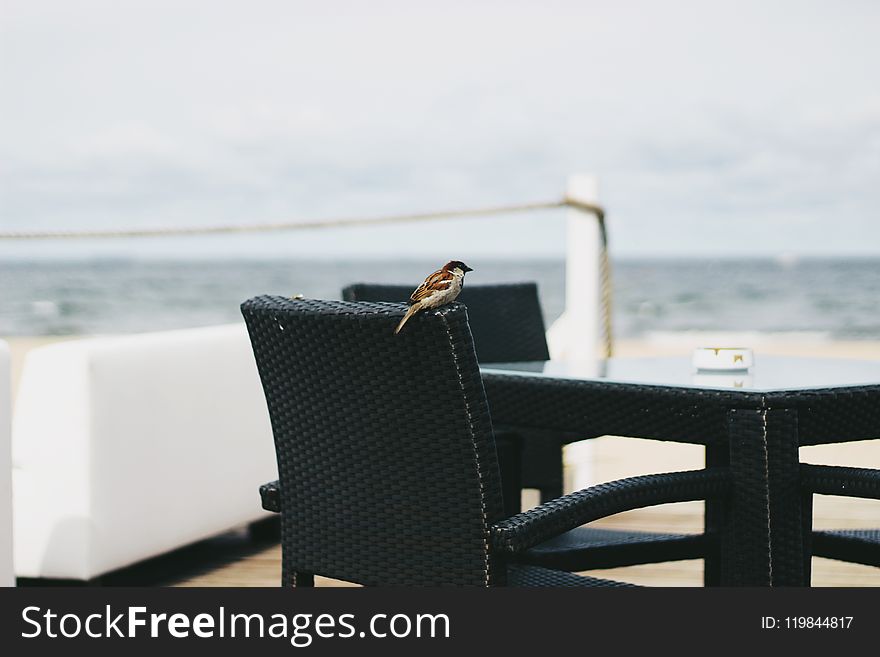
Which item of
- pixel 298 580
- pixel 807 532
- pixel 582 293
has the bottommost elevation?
pixel 298 580

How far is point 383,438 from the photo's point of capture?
4.90 ft

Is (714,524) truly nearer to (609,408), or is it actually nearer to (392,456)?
(609,408)

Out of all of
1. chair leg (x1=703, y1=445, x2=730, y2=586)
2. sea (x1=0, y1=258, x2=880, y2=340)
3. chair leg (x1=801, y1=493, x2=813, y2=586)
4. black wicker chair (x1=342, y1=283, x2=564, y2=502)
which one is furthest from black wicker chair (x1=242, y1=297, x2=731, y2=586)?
sea (x1=0, y1=258, x2=880, y2=340)

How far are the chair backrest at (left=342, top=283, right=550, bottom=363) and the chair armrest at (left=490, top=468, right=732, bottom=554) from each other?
1136 mm

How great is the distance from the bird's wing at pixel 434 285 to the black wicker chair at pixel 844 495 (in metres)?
0.66

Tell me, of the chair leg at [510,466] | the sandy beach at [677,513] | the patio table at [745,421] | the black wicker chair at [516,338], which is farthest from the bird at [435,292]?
the sandy beach at [677,513]

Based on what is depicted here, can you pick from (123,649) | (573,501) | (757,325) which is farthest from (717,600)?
(757,325)

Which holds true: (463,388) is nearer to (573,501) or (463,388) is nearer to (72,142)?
(573,501)

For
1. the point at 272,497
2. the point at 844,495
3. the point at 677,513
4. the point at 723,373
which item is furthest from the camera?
the point at 677,513

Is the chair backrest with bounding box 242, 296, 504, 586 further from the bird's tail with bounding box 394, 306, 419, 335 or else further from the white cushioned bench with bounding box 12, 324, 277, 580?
the white cushioned bench with bounding box 12, 324, 277, 580

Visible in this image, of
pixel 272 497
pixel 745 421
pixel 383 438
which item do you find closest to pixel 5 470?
pixel 272 497

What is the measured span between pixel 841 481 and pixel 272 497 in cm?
81

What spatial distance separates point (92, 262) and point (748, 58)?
14701 mm

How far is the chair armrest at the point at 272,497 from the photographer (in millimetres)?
1724
